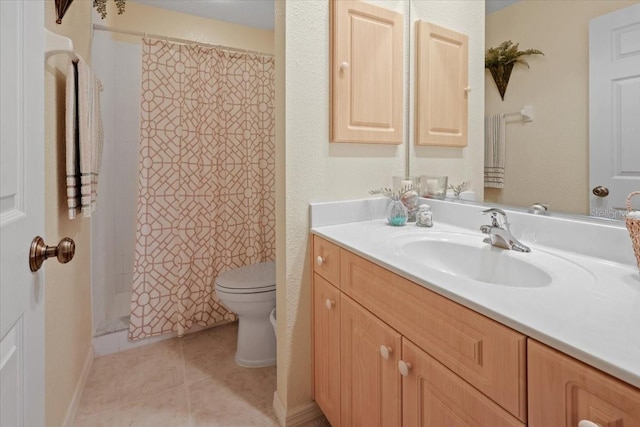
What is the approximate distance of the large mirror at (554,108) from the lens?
881mm

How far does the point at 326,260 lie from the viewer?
49.0 inches

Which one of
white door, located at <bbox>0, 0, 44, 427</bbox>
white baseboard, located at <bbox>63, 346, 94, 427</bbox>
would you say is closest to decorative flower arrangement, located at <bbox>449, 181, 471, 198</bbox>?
white door, located at <bbox>0, 0, 44, 427</bbox>

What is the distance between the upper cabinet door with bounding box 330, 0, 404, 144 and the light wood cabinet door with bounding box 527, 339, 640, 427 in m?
1.08

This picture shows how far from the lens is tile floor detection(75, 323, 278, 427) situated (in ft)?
4.77

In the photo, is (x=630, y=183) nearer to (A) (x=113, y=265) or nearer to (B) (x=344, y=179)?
(B) (x=344, y=179)

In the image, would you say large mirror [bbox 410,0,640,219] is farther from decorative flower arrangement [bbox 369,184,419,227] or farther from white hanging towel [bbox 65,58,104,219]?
white hanging towel [bbox 65,58,104,219]

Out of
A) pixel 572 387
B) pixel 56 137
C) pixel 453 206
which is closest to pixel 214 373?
pixel 56 137

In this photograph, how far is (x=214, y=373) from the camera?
5.83ft

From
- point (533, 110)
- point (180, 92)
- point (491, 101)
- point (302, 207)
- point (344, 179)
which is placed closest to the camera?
point (533, 110)

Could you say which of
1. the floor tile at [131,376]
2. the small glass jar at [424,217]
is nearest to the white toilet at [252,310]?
the floor tile at [131,376]

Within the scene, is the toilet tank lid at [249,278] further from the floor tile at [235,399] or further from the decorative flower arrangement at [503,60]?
the decorative flower arrangement at [503,60]

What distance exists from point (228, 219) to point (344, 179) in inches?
46.4

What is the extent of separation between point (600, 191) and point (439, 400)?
737 millimetres

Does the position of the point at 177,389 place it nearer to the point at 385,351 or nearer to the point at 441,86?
the point at 385,351
